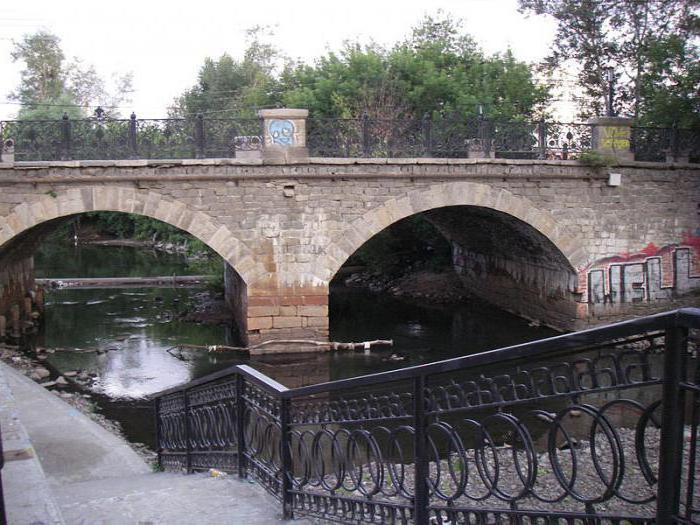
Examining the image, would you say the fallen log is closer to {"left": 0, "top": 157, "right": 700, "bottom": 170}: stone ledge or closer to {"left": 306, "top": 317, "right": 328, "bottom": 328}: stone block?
{"left": 306, "top": 317, "right": 328, "bottom": 328}: stone block

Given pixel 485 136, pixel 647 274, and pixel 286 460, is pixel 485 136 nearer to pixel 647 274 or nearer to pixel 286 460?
pixel 647 274

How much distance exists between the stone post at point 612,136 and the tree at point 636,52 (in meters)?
1.95

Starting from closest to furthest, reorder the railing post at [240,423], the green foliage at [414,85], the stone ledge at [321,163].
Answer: the railing post at [240,423]
the stone ledge at [321,163]
the green foliage at [414,85]

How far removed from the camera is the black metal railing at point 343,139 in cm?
1267

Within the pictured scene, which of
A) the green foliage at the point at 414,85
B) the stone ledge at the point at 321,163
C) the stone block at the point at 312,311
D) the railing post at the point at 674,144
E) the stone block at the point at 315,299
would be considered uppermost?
the green foliage at the point at 414,85

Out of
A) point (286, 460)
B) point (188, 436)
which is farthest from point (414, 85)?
point (286, 460)

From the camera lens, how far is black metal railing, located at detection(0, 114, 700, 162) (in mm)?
12672

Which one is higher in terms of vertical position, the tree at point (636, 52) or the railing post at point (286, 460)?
the tree at point (636, 52)

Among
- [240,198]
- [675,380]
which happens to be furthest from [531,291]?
[675,380]

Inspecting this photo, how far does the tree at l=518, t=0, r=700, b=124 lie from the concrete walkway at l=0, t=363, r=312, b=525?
45.9 ft

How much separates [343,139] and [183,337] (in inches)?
235

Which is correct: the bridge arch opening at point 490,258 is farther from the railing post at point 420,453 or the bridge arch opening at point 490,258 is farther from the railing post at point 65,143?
the railing post at point 420,453

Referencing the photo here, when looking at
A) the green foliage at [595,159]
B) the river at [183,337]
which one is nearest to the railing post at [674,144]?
the green foliage at [595,159]

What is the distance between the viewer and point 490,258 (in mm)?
19594
